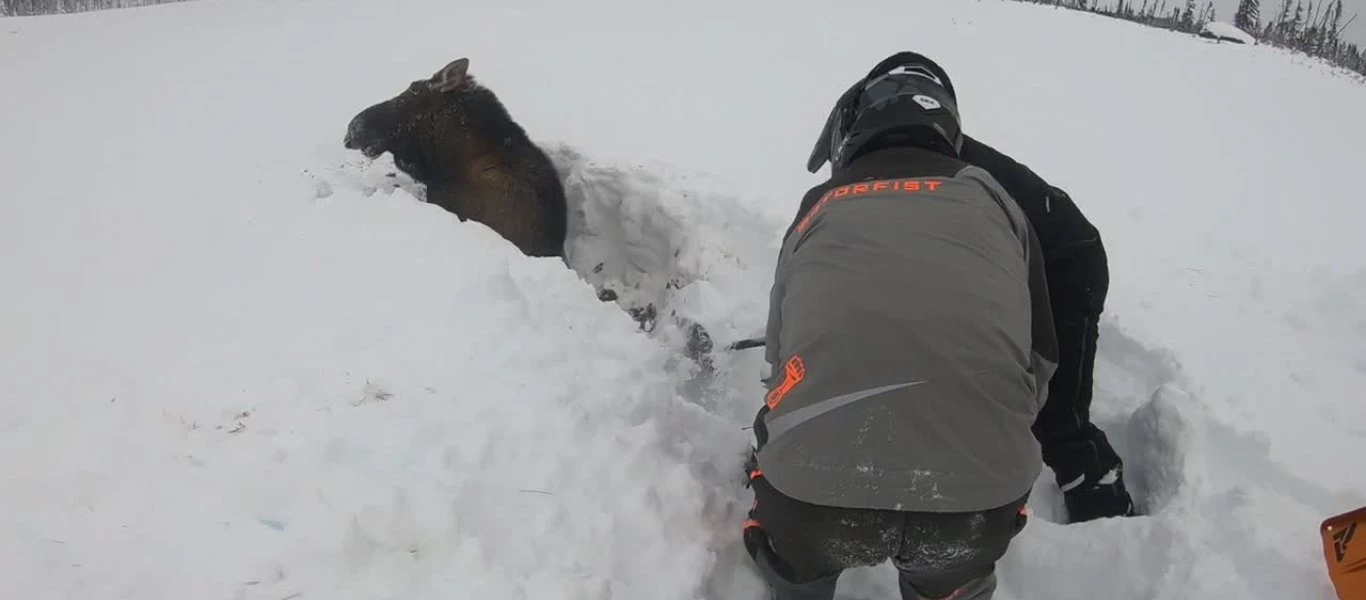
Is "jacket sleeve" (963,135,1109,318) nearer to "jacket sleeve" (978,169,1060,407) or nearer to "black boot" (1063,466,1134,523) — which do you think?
"black boot" (1063,466,1134,523)

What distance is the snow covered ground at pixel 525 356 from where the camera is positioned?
2770 mm

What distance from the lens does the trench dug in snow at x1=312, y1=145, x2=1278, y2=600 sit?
10.4 feet

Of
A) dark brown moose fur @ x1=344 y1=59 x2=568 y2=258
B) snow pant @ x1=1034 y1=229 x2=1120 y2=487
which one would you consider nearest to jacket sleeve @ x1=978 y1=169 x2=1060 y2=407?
snow pant @ x1=1034 y1=229 x2=1120 y2=487

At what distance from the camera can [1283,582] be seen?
2855mm

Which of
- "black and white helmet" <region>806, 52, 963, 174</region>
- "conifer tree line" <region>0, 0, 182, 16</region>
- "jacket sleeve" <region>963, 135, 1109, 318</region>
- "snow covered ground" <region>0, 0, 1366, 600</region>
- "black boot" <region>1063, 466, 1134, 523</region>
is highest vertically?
"black and white helmet" <region>806, 52, 963, 174</region>

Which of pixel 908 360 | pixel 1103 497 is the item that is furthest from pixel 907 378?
pixel 1103 497

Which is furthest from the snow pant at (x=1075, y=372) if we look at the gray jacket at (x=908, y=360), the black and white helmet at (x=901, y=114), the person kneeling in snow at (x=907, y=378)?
the gray jacket at (x=908, y=360)

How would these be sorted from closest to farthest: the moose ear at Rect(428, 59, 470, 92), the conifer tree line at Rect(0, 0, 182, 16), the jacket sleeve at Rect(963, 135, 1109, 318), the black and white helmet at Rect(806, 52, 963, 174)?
the black and white helmet at Rect(806, 52, 963, 174) → the jacket sleeve at Rect(963, 135, 1109, 318) → the moose ear at Rect(428, 59, 470, 92) → the conifer tree line at Rect(0, 0, 182, 16)

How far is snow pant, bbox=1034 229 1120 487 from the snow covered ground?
30 centimetres

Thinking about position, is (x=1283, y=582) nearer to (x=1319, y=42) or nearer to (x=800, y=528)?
(x=800, y=528)

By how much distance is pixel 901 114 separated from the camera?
256cm

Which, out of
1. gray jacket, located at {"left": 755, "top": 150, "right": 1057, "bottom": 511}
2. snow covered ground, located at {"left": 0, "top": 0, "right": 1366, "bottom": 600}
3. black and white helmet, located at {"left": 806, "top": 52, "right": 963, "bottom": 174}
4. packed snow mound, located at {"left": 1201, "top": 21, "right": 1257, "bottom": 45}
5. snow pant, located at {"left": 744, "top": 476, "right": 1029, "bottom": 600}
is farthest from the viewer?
packed snow mound, located at {"left": 1201, "top": 21, "right": 1257, "bottom": 45}

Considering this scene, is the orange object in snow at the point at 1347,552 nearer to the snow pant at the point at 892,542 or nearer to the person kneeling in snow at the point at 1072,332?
the person kneeling in snow at the point at 1072,332

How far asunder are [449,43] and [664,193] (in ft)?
23.7
